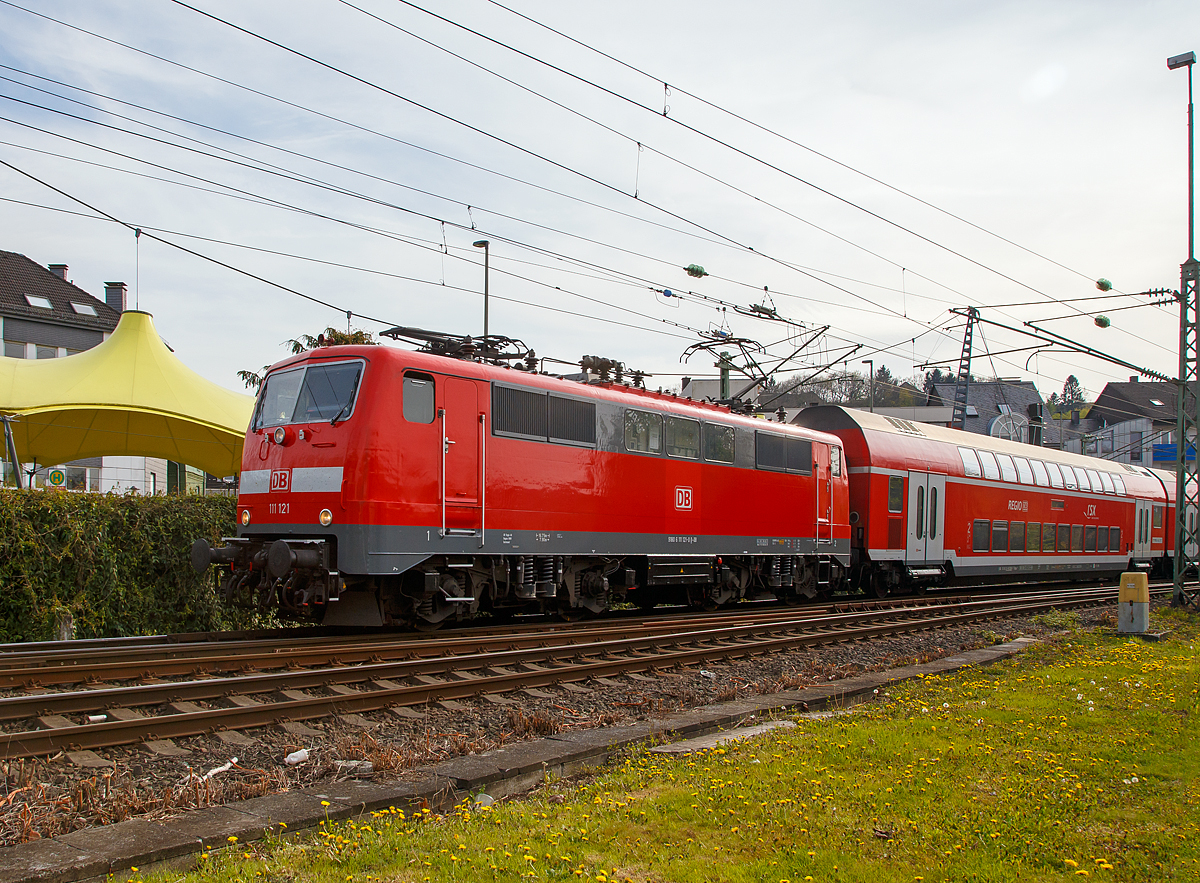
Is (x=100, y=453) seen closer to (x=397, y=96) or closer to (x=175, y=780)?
(x=397, y=96)

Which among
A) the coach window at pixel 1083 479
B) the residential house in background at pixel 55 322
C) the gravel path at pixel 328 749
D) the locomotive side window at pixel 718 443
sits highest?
the residential house in background at pixel 55 322

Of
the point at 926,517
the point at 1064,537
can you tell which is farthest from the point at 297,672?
the point at 1064,537

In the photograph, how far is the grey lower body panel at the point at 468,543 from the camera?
1056cm

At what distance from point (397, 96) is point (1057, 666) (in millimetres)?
11047

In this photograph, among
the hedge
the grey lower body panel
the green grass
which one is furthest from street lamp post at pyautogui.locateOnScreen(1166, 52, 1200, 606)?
the hedge

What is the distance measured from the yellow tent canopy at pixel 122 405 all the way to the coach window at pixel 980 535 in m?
17.3

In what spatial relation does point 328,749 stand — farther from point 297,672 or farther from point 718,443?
point 718,443

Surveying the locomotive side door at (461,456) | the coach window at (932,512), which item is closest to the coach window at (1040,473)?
the coach window at (932,512)

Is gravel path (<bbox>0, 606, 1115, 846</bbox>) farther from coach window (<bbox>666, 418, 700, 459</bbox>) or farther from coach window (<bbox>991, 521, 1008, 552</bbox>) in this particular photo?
coach window (<bbox>991, 521, 1008, 552</bbox>)

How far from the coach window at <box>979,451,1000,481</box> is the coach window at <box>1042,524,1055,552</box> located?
327cm

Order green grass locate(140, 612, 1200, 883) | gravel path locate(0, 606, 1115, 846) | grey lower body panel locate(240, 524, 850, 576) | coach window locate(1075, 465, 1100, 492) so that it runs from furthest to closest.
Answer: coach window locate(1075, 465, 1100, 492) → grey lower body panel locate(240, 524, 850, 576) → gravel path locate(0, 606, 1115, 846) → green grass locate(140, 612, 1200, 883)

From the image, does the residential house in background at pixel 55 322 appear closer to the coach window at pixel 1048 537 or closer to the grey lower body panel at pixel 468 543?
the grey lower body panel at pixel 468 543

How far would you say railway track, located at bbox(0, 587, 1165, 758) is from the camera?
666 centimetres

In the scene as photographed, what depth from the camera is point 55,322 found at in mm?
43656
